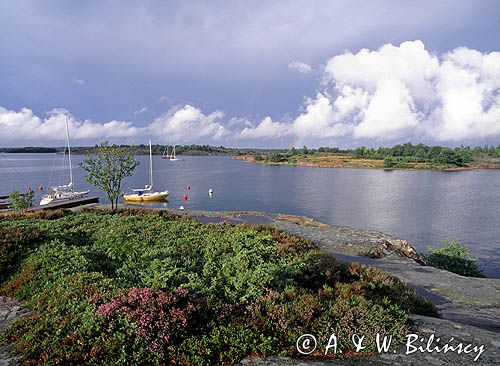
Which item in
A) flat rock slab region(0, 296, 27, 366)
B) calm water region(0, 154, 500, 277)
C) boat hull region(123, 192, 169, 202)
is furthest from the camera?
boat hull region(123, 192, 169, 202)

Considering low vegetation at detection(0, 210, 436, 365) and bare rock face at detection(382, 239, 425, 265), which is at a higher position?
A: low vegetation at detection(0, 210, 436, 365)

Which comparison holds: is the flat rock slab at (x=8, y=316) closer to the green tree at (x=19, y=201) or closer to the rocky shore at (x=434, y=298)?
the rocky shore at (x=434, y=298)

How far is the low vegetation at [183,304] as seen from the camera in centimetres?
530

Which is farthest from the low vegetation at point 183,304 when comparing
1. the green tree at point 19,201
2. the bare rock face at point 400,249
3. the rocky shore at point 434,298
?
the green tree at point 19,201

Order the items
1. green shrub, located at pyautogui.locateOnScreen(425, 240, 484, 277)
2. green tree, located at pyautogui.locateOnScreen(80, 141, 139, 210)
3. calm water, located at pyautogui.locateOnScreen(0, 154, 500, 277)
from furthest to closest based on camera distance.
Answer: calm water, located at pyautogui.locateOnScreen(0, 154, 500, 277) < green tree, located at pyautogui.locateOnScreen(80, 141, 139, 210) < green shrub, located at pyautogui.locateOnScreen(425, 240, 484, 277)

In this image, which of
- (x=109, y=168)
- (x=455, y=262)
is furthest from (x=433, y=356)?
(x=109, y=168)

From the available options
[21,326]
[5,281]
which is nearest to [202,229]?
[5,281]

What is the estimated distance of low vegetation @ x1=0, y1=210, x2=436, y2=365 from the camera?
17.4 feet

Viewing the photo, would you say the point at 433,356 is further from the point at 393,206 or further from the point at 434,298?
the point at 393,206

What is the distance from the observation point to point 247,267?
29.5ft

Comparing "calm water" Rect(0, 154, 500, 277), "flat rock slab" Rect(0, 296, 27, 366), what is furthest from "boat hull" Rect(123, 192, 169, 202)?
"flat rock slab" Rect(0, 296, 27, 366)

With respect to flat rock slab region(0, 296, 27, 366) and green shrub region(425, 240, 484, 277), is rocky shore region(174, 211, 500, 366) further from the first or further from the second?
flat rock slab region(0, 296, 27, 366)

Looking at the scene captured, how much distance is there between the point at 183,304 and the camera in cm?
612

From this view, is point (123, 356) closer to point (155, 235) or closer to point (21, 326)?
point (21, 326)
